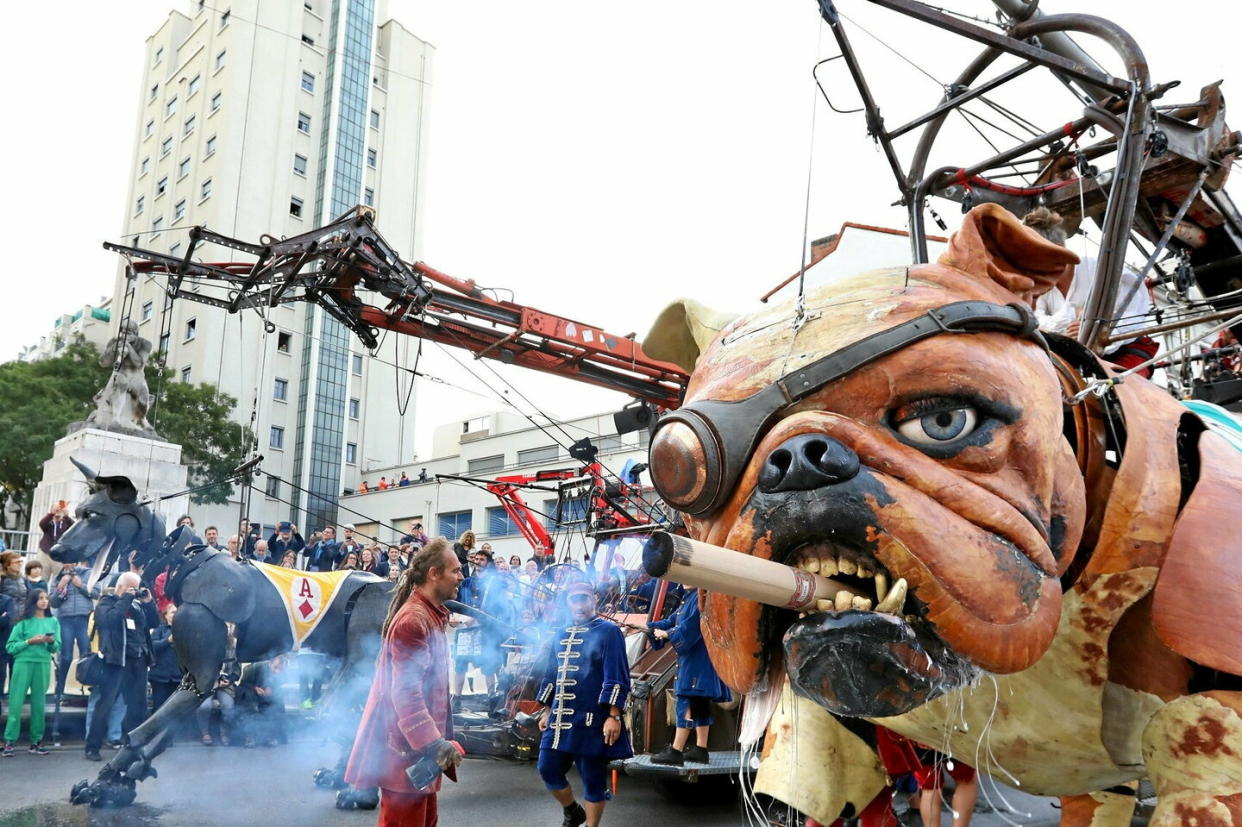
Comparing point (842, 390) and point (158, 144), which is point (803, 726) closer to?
point (842, 390)

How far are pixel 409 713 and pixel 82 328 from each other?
4671 centimetres

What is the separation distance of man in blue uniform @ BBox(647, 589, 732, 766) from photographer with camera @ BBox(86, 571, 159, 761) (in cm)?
549

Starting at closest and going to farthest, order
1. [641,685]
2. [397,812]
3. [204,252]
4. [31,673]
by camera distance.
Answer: [397,812], [641,685], [31,673], [204,252]

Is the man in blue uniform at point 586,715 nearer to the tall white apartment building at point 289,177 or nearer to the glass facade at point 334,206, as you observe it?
the tall white apartment building at point 289,177

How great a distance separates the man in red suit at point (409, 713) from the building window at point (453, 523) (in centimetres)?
2661

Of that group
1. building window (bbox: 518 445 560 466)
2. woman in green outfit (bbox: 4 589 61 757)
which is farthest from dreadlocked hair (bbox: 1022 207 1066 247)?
building window (bbox: 518 445 560 466)

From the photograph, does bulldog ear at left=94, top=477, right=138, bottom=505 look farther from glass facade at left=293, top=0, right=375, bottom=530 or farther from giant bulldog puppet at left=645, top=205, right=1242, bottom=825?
glass facade at left=293, top=0, right=375, bottom=530

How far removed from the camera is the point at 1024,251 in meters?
1.94

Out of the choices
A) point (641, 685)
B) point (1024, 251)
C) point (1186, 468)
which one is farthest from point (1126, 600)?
point (641, 685)

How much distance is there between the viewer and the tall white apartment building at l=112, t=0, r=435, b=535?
33.1 metres

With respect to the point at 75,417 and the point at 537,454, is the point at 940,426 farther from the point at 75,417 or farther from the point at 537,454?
the point at 537,454

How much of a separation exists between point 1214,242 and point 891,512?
404cm

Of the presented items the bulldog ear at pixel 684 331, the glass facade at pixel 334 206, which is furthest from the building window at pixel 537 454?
the bulldog ear at pixel 684 331

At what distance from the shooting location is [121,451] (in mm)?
13461
